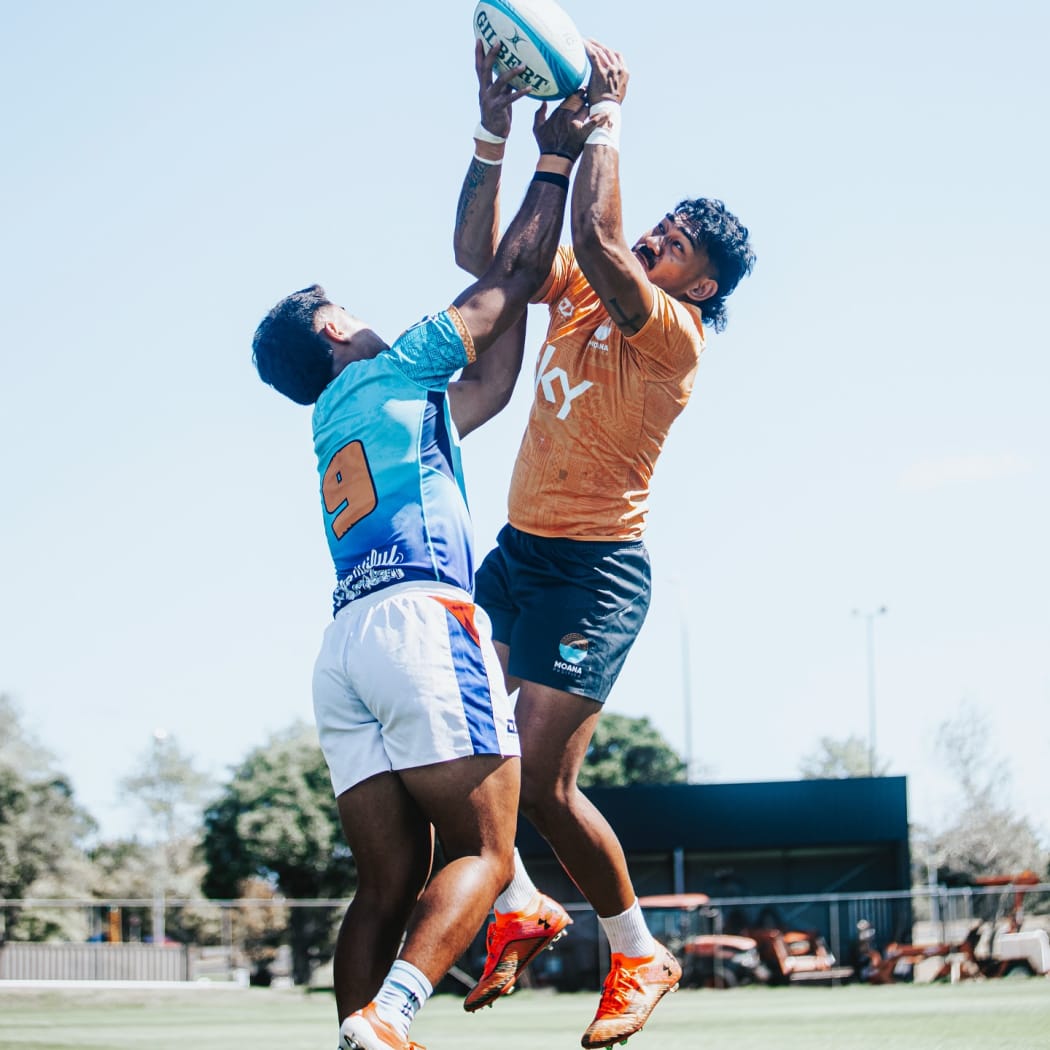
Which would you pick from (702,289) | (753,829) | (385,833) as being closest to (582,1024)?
(702,289)

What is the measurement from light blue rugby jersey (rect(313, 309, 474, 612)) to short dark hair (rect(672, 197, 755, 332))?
151 centimetres

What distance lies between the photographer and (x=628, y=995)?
516cm

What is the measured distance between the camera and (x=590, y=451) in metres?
5.23

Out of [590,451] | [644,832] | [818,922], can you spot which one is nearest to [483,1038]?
[590,451]

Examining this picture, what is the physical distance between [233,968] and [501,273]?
24.8 meters

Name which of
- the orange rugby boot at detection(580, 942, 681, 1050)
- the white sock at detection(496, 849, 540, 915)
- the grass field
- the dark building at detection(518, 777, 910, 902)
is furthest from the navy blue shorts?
the dark building at detection(518, 777, 910, 902)

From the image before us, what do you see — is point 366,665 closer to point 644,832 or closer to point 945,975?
point 945,975

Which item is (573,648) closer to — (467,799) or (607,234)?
(467,799)

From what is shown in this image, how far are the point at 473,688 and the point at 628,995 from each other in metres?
1.86

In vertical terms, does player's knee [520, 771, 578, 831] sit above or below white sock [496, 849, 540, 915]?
above

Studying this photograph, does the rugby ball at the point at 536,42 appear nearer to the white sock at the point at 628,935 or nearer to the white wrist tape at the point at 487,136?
the white wrist tape at the point at 487,136

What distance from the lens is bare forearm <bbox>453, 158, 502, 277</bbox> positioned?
209 inches

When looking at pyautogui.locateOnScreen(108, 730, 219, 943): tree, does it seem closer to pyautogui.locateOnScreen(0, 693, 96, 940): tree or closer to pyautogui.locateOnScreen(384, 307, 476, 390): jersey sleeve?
pyautogui.locateOnScreen(0, 693, 96, 940): tree

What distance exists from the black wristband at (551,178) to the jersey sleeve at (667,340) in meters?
0.52
